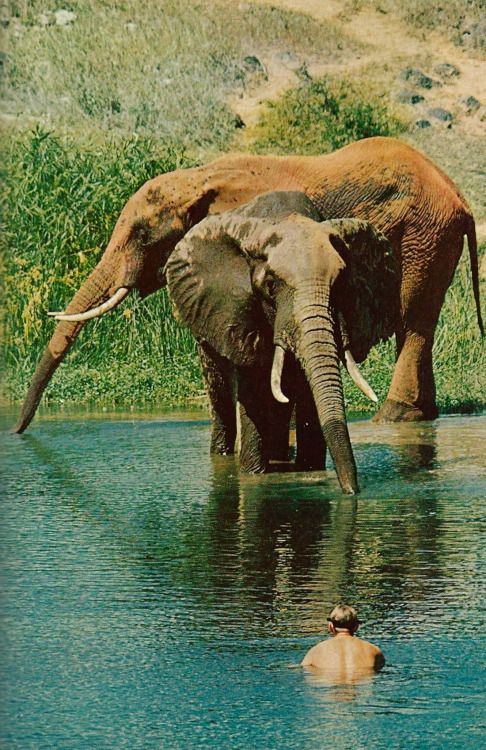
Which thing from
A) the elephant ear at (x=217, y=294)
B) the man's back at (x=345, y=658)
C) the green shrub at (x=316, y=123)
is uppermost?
the green shrub at (x=316, y=123)

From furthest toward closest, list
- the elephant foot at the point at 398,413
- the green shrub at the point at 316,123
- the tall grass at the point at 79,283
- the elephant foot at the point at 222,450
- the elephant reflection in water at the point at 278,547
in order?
the green shrub at the point at 316,123 → the tall grass at the point at 79,283 → the elephant foot at the point at 398,413 → the elephant foot at the point at 222,450 → the elephant reflection in water at the point at 278,547

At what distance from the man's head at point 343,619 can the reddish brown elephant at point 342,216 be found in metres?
7.12

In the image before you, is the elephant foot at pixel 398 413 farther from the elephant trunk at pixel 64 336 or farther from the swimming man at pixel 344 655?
the swimming man at pixel 344 655

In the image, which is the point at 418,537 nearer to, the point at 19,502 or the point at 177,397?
the point at 19,502

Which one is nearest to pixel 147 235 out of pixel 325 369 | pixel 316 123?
pixel 325 369

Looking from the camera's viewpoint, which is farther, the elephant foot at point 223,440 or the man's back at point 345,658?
the elephant foot at point 223,440

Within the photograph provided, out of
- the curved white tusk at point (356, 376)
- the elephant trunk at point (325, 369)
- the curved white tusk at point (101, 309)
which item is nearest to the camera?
the elephant trunk at point (325, 369)

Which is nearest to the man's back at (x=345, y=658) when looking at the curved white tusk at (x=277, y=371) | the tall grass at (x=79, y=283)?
the curved white tusk at (x=277, y=371)

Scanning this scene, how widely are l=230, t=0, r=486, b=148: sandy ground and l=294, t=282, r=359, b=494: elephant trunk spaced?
24.9 metres

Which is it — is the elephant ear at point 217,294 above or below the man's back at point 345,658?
above

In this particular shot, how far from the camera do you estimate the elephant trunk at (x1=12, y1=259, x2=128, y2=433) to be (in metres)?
12.9

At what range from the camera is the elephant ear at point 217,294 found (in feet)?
32.9

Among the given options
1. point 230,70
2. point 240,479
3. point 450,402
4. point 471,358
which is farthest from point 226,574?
point 230,70

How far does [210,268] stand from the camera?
10281 millimetres
